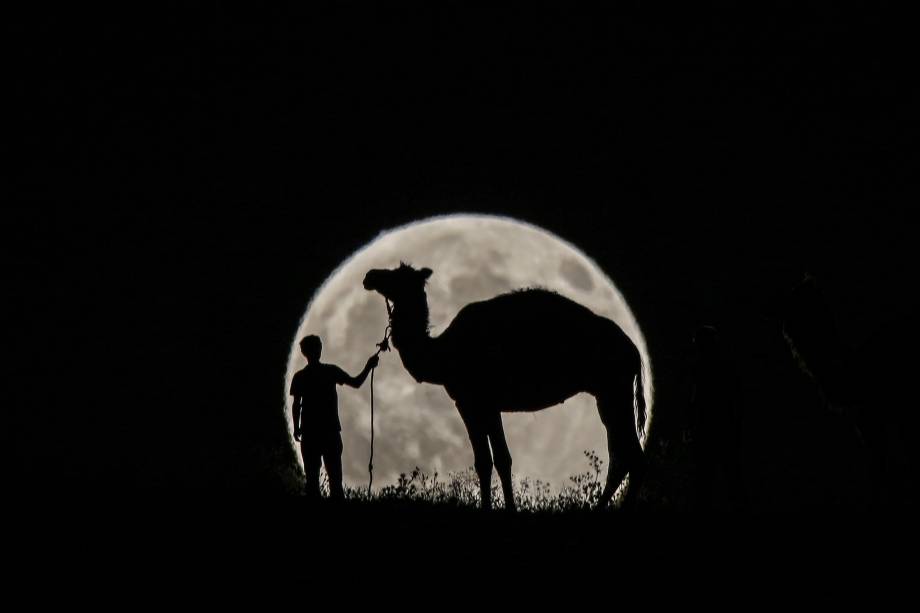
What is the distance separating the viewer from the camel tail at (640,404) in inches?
469

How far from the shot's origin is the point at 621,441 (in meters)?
11.5

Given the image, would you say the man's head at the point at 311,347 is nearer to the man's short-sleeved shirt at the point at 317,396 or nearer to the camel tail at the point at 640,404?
the man's short-sleeved shirt at the point at 317,396

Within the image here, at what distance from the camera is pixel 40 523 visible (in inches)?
286

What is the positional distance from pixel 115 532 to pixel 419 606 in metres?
2.76

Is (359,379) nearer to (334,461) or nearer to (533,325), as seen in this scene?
(334,461)

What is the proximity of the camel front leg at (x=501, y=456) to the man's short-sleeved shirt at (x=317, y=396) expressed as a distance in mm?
1891

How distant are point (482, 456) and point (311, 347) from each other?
2.42m

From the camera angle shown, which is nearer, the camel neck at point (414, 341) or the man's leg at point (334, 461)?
the man's leg at point (334, 461)

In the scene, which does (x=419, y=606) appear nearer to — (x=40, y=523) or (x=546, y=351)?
(x=40, y=523)

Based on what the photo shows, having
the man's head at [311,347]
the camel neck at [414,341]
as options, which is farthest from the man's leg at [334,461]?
the camel neck at [414,341]

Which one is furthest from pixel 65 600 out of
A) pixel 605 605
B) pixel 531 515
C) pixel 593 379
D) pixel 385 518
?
pixel 593 379

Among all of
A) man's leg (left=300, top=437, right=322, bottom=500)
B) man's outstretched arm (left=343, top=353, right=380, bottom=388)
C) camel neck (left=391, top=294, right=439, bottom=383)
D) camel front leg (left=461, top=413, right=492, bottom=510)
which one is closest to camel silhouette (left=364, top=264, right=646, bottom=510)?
camel neck (left=391, top=294, right=439, bottom=383)

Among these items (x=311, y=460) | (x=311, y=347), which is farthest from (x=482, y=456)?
(x=311, y=347)

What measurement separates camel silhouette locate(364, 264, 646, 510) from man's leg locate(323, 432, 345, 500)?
1316 millimetres
